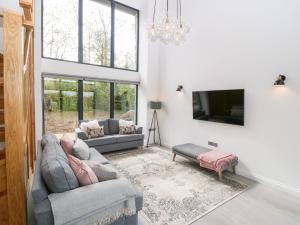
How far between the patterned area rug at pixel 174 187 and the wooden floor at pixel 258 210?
0.11 meters

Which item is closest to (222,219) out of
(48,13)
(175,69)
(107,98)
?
(175,69)

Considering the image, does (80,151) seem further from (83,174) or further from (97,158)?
(83,174)

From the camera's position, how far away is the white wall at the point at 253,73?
292 centimetres

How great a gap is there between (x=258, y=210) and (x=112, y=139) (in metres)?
3.46

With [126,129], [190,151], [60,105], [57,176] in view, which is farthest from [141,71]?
[57,176]

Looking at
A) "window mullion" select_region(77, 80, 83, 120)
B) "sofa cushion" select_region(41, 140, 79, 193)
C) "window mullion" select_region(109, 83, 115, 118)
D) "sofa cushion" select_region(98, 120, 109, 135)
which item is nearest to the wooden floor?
"sofa cushion" select_region(41, 140, 79, 193)

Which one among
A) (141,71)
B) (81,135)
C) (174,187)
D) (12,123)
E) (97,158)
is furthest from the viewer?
(141,71)

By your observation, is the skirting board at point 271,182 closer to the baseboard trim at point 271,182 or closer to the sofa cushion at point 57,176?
the baseboard trim at point 271,182

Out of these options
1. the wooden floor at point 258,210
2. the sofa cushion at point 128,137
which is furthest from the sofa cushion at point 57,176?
the sofa cushion at point 128,137

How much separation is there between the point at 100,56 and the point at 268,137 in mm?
4866

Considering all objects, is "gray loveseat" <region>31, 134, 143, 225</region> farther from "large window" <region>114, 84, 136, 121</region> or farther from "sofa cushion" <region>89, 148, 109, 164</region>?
"large window" <region>114, 84, 136, 121</region>

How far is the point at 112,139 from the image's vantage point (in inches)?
187

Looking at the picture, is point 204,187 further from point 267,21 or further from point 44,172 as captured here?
point 267,21

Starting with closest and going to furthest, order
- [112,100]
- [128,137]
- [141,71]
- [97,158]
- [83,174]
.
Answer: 1. [83,174]
2. [97,158]
3. [128,137]
4. [112,100]
5. [141,71]
